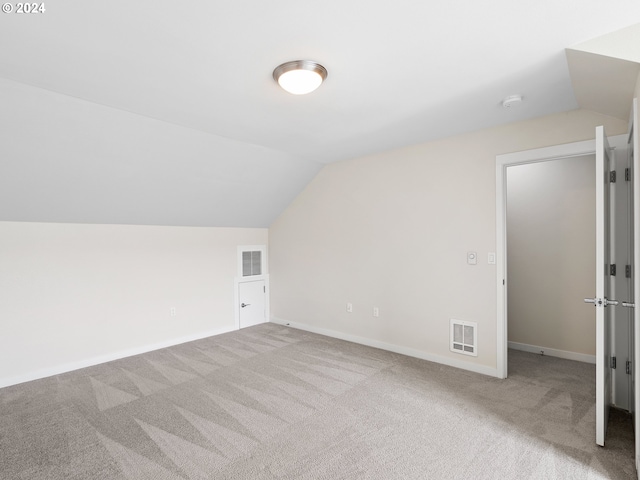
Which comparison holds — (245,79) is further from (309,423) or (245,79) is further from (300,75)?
(309,423)

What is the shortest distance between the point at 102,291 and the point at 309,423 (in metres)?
2.91

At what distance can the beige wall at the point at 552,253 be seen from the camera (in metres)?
3.75

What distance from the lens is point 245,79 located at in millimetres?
2295

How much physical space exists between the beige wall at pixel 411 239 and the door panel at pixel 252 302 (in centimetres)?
62

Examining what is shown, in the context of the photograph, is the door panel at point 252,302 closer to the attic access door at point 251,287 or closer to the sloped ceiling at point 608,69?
the attic access door at point 251,287

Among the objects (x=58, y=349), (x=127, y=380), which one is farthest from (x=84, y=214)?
(x=127, y=380)

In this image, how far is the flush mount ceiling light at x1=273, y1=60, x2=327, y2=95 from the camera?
81.8 inches

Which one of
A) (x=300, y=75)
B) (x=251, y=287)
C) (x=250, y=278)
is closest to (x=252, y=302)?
(x=251, y=287)

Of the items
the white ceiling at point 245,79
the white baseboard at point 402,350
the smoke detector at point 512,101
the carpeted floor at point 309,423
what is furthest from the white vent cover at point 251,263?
the smoke detector at point 512,101

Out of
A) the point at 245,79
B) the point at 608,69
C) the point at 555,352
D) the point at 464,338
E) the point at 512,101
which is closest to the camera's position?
the point at 608,69

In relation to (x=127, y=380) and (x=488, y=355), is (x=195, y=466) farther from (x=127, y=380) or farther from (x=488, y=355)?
(x=488, y=355)

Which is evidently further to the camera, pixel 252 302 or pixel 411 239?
pixel 252 302

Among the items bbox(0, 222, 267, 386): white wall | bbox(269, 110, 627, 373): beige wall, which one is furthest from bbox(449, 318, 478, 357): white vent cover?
bbox(0, 222, 267, 386): white wall

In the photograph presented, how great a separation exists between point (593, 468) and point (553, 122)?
2670mm
